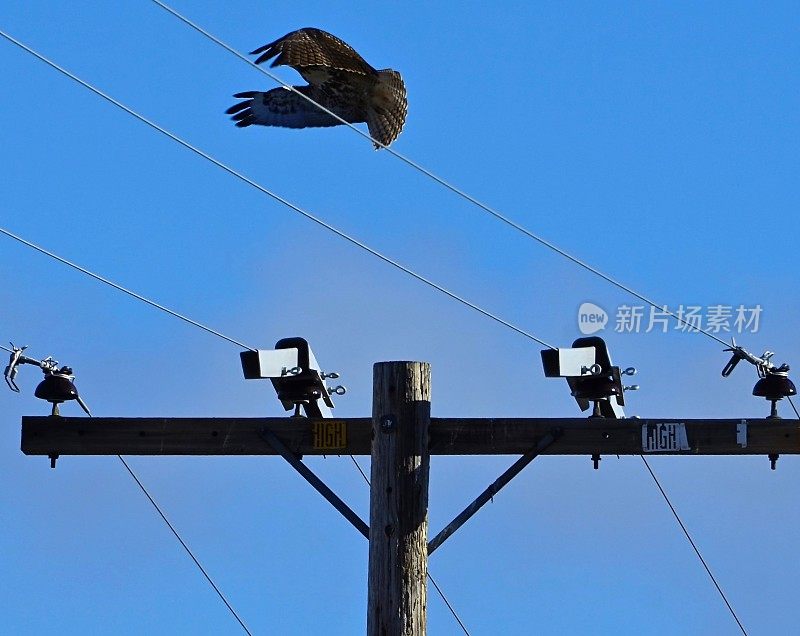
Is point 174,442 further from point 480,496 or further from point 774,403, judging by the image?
point 774,403

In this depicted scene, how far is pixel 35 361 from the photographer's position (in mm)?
9055

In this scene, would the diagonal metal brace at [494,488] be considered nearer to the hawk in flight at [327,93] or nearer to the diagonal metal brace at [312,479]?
the diagonal metal brace at [312,479]

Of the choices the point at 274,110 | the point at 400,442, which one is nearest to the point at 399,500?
the point at 400,442

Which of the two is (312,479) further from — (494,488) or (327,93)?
(327,93)

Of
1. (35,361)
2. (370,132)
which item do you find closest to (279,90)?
(370,132)

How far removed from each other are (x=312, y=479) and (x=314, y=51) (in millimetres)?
4982

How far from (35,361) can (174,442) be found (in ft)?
3.09

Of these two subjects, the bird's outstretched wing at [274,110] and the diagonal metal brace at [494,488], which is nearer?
the diagonal metal brace at [494,488]

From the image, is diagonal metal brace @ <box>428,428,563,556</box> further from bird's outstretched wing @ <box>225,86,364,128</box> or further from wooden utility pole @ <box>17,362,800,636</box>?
bird's outstretched wing @ <box>225,86,364,128</box>

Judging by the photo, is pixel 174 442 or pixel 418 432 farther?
pixel 174 442

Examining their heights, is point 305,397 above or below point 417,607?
above

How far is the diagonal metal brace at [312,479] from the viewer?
817 centimetres

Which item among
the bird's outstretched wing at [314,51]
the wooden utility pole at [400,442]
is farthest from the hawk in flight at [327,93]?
the wooden utility pole at [400,442]

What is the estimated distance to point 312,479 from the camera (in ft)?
27.4
